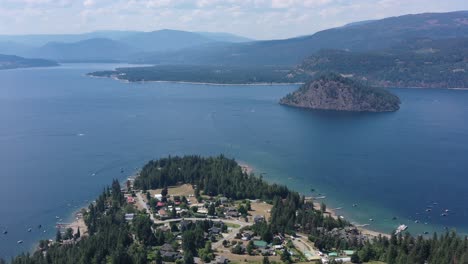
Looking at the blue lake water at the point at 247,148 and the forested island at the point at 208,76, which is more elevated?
the forested island at the point at 208,76

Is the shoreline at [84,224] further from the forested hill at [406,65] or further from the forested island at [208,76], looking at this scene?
the forested island at [208,76]

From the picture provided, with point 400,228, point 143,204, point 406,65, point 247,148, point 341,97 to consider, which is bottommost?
point 400,228

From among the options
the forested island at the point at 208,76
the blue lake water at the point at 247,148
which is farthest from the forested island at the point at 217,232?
the forested island at the point at 208,76

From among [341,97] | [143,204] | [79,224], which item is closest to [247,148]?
[143,204]

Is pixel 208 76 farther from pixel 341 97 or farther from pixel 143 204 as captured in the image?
pixel 143 204

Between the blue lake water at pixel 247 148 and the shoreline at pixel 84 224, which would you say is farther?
the blue lake water at pixel 247 148

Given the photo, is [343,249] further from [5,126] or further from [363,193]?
[5,126]

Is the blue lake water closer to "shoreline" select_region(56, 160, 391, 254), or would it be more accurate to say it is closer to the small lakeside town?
"shoreline" select_region(56, 160, 391, 254)
